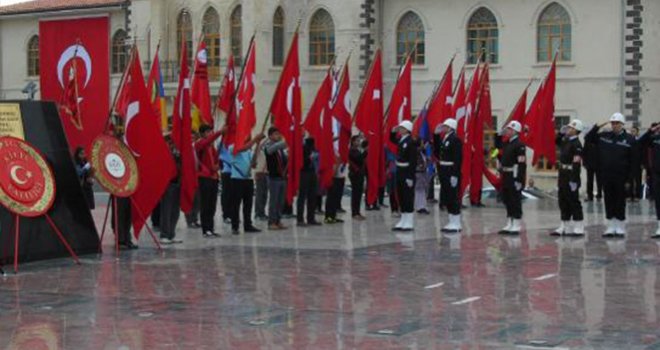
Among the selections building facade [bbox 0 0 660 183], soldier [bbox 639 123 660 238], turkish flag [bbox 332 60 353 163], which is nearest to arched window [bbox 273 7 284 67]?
building facade [bbox 0 0 660 183]

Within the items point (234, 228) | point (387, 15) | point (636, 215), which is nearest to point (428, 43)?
point (387, 15)

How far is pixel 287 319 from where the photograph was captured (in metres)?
11.7

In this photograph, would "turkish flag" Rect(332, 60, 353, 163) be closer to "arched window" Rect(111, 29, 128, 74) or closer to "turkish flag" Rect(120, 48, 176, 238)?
"turkish flag" Rect(120, 48, 176, 238)

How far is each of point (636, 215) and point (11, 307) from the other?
15698 millimetres

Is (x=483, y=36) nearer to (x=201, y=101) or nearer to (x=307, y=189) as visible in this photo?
(x=201, y=101)

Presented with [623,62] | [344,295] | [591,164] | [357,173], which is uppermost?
[623,62]

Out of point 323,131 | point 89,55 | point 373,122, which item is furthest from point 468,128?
point 89,55

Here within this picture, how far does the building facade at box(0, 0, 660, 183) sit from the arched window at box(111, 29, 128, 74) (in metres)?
1.88

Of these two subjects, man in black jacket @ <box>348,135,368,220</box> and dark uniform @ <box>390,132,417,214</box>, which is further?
man in black jacket @ <box>348,135,368,220</box>

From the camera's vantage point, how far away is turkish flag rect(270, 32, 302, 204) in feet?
69.6

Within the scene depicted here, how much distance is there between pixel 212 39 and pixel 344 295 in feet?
128

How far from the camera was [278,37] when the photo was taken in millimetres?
49781

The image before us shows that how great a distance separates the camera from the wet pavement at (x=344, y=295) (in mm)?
10789

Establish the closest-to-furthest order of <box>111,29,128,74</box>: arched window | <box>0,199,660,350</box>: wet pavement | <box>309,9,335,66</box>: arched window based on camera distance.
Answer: <box>0,199,660,350</box>: wet pavement < <box>309,9,335,66</box>: arched window < <box>111,29,128,74</box>: arched window
